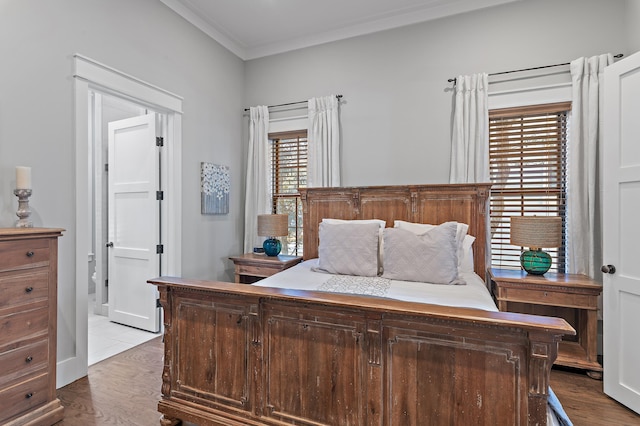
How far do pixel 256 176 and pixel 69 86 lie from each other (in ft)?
6.97

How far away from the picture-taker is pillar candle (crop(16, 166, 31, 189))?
2.06 m

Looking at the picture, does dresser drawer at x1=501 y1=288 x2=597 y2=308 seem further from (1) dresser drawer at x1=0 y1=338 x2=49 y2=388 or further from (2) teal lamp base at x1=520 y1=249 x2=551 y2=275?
(1) dresser drawer at x1=0 y1=338 x2=49 y2=388

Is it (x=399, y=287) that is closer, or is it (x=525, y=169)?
(x=399, y=287)

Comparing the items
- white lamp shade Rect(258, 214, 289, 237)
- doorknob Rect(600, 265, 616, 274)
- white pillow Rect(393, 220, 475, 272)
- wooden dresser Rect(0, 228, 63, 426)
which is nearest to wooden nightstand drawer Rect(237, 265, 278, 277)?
white lamp shade Rect(258, 214, 289, 237)

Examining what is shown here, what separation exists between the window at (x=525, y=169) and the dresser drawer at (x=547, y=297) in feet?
1.68

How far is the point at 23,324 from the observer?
190 centimetres

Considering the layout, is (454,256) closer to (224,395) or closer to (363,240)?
(363,240)

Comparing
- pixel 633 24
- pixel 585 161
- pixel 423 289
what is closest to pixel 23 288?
pixel 423 289

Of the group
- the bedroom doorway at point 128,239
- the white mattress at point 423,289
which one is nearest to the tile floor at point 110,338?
the bedroom doorway at point 128,239

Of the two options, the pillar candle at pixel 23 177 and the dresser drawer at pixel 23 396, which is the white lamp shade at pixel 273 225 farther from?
the dresser drawer at pixel 23 396

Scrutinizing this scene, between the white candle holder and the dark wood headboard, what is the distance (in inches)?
94.2

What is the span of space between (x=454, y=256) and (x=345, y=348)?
4.40 feet

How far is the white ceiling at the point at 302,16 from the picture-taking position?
333 cm

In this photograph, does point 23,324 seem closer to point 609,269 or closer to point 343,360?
point 343,360
